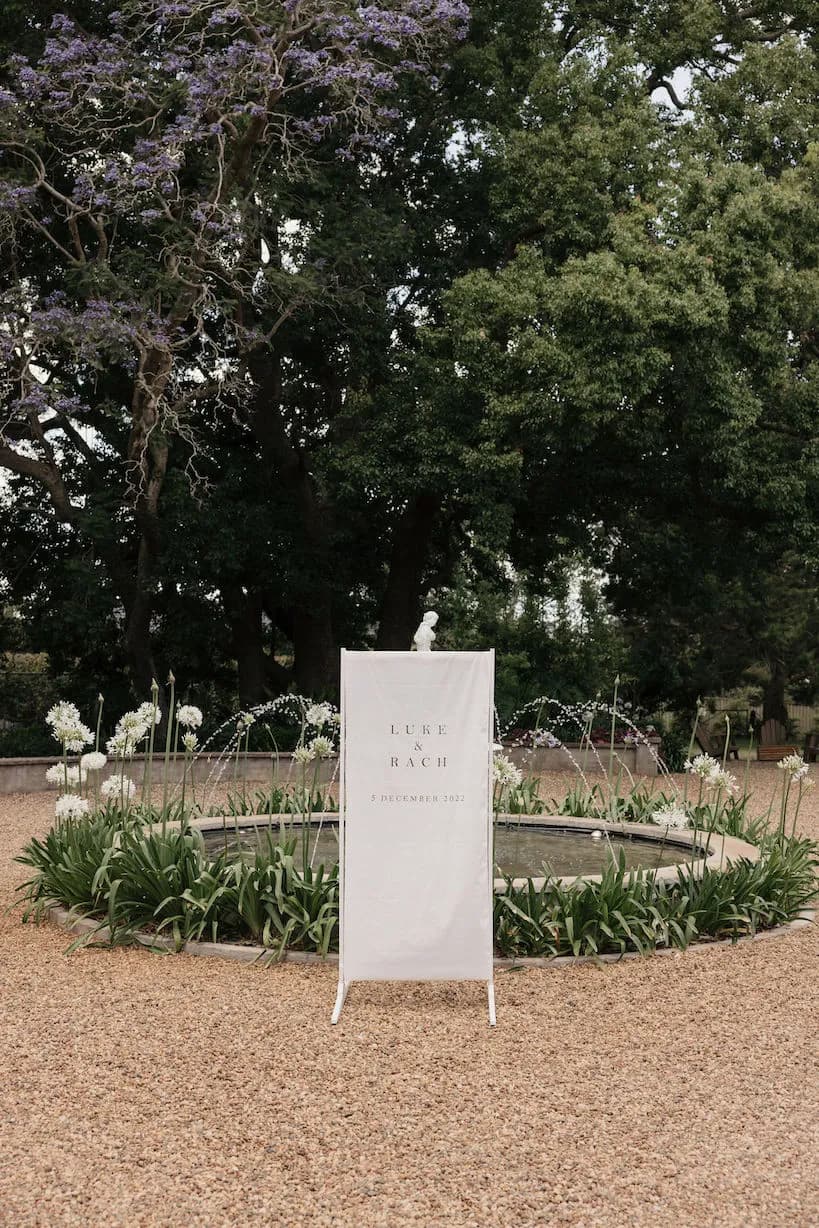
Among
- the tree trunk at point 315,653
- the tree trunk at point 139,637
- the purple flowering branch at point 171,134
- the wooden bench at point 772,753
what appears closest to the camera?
the purple flowering branch at point 171,134

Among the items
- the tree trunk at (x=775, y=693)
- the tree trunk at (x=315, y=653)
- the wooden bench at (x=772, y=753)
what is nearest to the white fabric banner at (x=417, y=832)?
the tree trunk at (x=315, y=653)

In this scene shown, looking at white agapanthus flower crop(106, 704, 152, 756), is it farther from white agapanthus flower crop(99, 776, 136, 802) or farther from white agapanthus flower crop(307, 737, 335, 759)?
white agapanthus flower crop(307, 737, 335, 759)

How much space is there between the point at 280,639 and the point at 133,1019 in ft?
56.0

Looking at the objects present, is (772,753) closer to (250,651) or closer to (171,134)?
(250,651)

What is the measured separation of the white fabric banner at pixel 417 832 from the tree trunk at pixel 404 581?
38.4 feet

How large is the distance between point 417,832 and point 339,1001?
730 millimetres

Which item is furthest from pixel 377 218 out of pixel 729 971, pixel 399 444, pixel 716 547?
pixel 729 971

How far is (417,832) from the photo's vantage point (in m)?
4.82

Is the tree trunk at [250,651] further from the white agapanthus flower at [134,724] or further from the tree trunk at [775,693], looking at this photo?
the tree trunk at [775,693]

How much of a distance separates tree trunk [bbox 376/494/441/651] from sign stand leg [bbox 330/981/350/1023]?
11652 mm

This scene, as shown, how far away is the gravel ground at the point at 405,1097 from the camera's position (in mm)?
3246

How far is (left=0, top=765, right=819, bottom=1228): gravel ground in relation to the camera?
3246mm

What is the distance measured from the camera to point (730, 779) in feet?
21.5

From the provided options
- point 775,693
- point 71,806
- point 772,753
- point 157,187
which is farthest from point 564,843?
point 775,693
